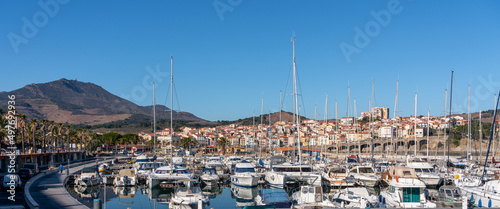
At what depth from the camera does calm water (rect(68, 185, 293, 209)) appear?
30031mm

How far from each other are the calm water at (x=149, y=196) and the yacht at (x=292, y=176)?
4.18 feet

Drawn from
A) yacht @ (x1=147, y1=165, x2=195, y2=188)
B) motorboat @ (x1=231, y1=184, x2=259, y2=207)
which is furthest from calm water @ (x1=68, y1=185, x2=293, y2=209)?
yacht @ (x1=147, y1=165, x2=195, y2=188)

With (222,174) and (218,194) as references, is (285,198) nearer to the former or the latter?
(218,194)

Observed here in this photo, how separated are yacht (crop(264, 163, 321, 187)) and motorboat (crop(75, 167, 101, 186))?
14667 mm

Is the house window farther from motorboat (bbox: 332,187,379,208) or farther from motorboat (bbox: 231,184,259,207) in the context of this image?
motorboat (bbox: 231,184,259,207)

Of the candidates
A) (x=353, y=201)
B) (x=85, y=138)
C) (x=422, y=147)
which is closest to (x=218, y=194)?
(x=353, y=201)

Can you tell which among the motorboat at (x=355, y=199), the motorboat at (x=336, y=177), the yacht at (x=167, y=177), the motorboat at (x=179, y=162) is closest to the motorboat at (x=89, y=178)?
the yacht at (x=167, y=177)

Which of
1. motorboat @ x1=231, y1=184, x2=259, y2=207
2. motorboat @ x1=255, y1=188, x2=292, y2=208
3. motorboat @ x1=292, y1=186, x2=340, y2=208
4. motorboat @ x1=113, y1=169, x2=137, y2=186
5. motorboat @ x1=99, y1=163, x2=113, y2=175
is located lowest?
motorboat @ x1=99, y1=163, x2=113, y2=175

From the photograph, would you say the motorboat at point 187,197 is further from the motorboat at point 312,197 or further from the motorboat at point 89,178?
the motorboat at point 89,178

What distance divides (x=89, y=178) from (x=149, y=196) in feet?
21.6

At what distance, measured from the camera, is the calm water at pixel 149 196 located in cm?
3003

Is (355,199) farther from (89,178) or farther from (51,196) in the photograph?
(89,178)

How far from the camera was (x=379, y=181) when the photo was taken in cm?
3794

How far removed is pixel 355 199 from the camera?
934 inches
